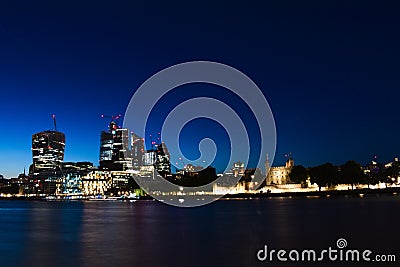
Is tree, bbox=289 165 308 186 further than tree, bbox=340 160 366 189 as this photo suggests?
Yes

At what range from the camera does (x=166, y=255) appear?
24.1m

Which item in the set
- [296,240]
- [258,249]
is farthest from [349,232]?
[258,249]

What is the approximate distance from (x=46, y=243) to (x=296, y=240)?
17.4 meters

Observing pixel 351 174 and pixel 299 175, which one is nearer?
pixel 351 174

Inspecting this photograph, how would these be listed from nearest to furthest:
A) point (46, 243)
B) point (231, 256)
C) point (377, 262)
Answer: point (377, 262), point (231, 256), point (46, 243)

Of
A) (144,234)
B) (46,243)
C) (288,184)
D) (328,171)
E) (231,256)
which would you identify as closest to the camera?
(231,256)

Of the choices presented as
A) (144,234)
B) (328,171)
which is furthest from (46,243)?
(328,171)

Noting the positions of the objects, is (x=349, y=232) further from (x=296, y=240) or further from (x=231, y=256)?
(x=231, y=256)

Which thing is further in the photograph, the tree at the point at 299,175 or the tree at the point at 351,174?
the tree at the point at 299,175

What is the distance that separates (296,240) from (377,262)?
10120 millimetres

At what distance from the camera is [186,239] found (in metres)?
31.9

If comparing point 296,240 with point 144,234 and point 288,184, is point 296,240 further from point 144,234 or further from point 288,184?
point 288,184

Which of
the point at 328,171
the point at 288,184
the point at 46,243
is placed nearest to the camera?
the point at 46,243

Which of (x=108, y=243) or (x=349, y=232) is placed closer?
(x=108, y=243)
